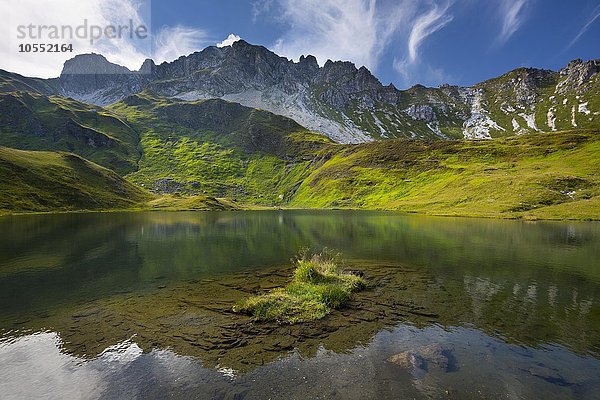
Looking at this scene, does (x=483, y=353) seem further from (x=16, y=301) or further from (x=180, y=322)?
(x=16, y=301)

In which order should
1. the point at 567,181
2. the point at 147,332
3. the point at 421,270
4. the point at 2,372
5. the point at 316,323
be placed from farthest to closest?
the point at 567,181, the point at 421,270, the point at 316,323, the point at 147,332, the point at 2,372

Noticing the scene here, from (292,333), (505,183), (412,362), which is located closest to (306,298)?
(292,333)

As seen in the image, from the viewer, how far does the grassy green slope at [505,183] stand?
352ft

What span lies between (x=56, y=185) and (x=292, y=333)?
164100 millimetres

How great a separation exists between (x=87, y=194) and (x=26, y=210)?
31.9 m

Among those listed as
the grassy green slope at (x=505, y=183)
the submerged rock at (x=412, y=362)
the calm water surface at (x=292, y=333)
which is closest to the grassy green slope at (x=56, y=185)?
the calm water surface at (x=292, y=333)

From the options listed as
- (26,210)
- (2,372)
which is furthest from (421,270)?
(26,210)

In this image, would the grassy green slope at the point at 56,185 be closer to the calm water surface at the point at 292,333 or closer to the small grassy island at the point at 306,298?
the calm water surface at the point at 292,333

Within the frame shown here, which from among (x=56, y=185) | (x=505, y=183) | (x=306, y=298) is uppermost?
(x=56, y=185)

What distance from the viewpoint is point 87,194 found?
5856 inches

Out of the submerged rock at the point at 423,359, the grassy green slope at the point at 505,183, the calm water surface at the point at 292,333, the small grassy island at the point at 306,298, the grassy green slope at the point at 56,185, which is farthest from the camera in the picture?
the grassy green slope at the point at 56,185

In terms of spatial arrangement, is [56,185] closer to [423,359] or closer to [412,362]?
[412,362]

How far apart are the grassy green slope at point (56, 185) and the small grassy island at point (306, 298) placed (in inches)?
5189

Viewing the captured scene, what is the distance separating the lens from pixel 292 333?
63.2 ft
